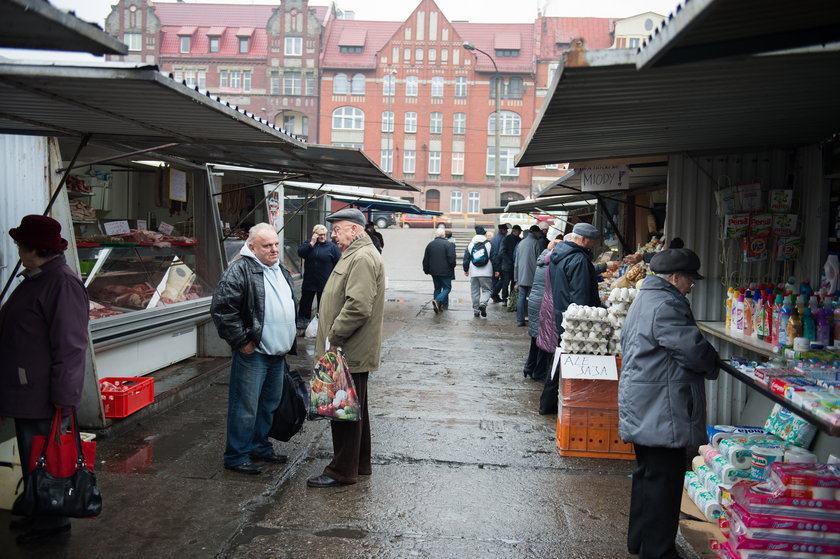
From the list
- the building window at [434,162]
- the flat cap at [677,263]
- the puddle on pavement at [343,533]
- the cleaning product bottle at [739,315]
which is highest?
the building window at [434,162]

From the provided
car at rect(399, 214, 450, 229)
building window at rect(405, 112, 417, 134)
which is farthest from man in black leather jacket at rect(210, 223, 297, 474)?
building window at rect(405, 112, 417, 134)

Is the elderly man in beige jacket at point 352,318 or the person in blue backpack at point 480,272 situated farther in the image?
the person in blue backpack at point 480,272

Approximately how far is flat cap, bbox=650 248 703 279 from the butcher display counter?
4877 millimetres

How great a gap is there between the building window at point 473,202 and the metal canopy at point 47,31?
5303cm

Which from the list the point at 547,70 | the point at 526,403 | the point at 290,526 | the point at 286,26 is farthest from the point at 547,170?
the point at 290,526

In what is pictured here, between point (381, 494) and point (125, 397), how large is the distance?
8.19ft

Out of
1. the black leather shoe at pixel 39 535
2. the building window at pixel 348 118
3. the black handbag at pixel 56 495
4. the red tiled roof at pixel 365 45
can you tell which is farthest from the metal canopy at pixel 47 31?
the red tiled roof at pixel 365 45

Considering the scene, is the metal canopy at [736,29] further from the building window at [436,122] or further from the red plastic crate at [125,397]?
the building window at [436,122]

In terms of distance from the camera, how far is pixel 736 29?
261cm

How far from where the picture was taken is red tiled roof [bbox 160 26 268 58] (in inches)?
2234

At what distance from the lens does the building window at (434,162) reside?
55406 mm

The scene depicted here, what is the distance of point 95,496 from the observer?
12.9 feet

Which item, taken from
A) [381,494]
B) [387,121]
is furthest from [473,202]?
[381,494]

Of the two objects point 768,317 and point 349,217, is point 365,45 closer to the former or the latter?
point 349,217
